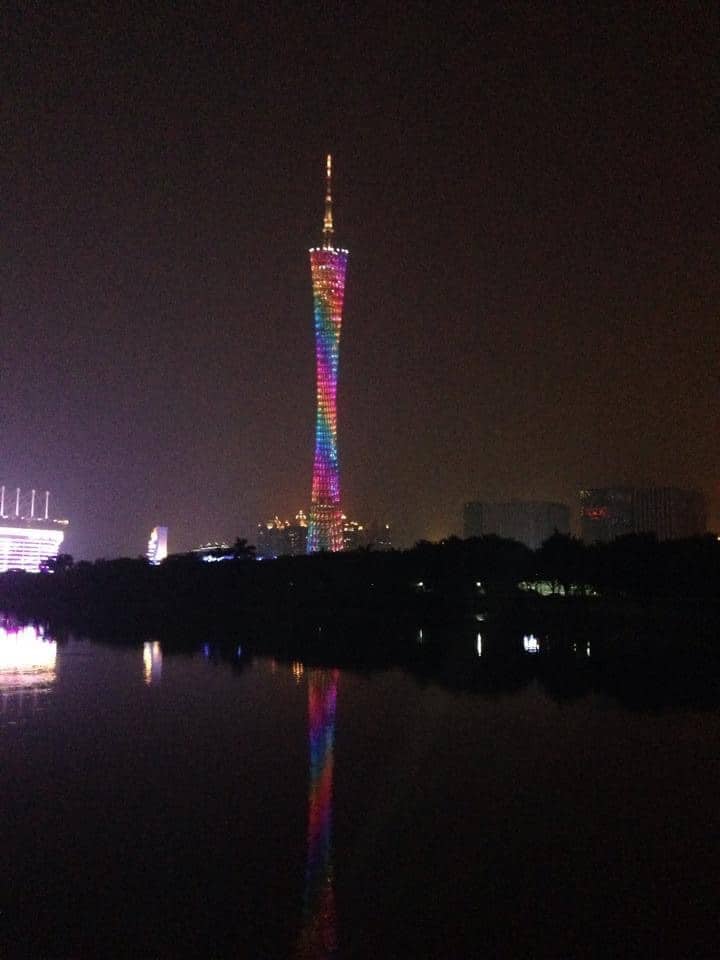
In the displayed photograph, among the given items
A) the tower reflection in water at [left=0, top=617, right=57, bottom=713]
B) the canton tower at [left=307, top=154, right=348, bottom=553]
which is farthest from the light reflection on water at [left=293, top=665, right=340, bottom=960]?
the canton tower at [left=307, top=154, right=348, bottom=553]

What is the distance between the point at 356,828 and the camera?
13672mm

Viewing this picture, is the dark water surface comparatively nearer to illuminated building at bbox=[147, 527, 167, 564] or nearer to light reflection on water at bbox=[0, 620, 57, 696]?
light reflection on water at bbox=[0, 620, 57, 696]

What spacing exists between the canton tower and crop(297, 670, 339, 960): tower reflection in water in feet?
133

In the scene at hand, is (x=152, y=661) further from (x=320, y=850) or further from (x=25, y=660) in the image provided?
(x=320, y=850)

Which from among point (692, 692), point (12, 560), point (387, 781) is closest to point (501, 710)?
point (692, 692)

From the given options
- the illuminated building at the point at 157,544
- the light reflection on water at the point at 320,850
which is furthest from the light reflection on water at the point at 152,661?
the illuminated building at the point at 157,544

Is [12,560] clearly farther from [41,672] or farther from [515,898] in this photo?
[515,898]

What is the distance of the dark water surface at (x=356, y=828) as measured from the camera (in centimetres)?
1041

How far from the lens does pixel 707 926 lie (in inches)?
416

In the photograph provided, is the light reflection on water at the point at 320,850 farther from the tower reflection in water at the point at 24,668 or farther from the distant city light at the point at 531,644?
the distant city light at the point at 531,644

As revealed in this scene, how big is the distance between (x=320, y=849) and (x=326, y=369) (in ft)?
171

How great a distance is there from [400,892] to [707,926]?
2706mm

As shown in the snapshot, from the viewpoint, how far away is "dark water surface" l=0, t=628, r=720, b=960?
10.4m

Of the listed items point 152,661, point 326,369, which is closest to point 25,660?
point 152,661
